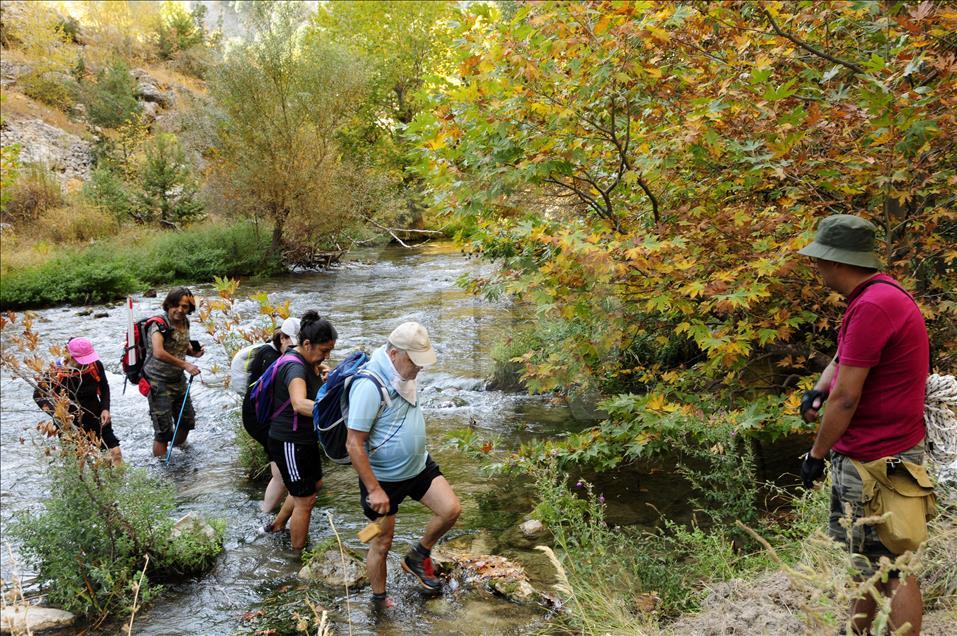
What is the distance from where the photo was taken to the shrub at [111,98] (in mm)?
35719

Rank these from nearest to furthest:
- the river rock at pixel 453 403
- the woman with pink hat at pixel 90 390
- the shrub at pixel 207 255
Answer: the woman with pink hat at pixel 90 390, the river rock at pixel 453 403, the shrub at pixel 207 255

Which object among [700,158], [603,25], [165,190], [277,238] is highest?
[603,25]

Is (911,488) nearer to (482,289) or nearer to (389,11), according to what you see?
(482,289)

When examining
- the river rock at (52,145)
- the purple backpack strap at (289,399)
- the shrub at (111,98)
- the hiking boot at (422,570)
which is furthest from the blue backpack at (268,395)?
the shrub at (111,98)

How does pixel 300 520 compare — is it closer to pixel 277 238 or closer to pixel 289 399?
pixel 289 399

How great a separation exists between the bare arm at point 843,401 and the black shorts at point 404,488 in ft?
9.00

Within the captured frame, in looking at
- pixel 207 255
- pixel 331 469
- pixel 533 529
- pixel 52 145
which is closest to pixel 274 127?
pixel 207 255

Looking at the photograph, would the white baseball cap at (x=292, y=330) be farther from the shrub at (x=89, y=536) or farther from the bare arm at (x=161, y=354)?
the bare arm at (x=161, y=354)

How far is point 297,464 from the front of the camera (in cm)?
558

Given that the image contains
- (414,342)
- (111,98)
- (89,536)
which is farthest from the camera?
(111,98)

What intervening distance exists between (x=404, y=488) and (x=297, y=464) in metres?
1.19

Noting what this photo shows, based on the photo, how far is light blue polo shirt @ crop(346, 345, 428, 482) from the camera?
4.47m

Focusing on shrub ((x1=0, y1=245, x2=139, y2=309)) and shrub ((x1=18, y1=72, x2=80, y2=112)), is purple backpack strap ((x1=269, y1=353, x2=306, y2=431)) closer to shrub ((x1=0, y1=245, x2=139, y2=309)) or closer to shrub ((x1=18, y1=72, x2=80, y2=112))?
shrub ((x1=0, y1=245, x2=139, y2=309))

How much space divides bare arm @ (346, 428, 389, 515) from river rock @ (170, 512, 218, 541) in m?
1.96
